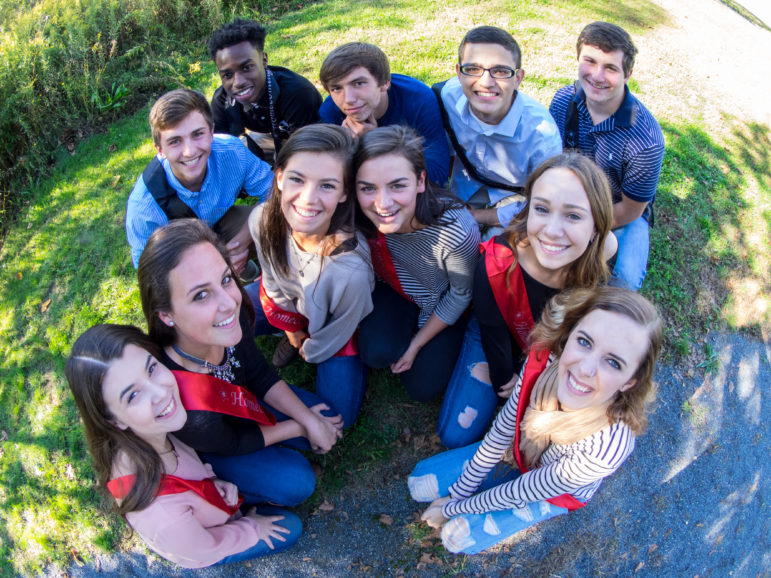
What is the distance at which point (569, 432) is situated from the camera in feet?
8.46

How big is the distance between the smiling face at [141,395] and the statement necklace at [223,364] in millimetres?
278

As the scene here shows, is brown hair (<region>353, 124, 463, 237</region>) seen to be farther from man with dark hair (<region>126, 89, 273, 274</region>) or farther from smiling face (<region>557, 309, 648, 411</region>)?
man with dark hair (<region>126, 89, 273, 274</region>)

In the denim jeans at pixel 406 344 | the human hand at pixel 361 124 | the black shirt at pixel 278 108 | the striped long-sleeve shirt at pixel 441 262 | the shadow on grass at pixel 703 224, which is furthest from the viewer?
the shadow on grass at pixel 703 224

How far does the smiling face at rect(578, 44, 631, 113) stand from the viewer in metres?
3.49

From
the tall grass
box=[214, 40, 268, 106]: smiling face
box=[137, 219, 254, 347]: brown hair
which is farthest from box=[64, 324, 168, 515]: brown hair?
the tall grass

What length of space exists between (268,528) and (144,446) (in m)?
1.19

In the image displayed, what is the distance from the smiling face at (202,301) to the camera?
266cm

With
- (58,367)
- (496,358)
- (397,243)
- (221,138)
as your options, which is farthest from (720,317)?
(58,367)

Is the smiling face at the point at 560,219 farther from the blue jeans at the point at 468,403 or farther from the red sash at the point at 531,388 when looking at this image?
the blue jeans at the point at 468,403

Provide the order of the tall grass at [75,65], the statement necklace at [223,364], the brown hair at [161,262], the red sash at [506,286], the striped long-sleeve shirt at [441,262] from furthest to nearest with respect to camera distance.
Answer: the tall grass at [75,65] → the striped long-sleeve shirt at [441,262] → the red sash at [506,286] → the statement necklace at [223,364] → the brown hair at [161,262]

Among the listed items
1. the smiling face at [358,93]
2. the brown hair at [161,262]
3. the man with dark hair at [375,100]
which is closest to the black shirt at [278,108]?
the man with dark hair at [375,100]

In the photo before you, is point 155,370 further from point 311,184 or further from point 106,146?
point 106,146

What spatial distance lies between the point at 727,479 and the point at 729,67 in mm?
5886

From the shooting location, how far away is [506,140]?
380 centimetres
